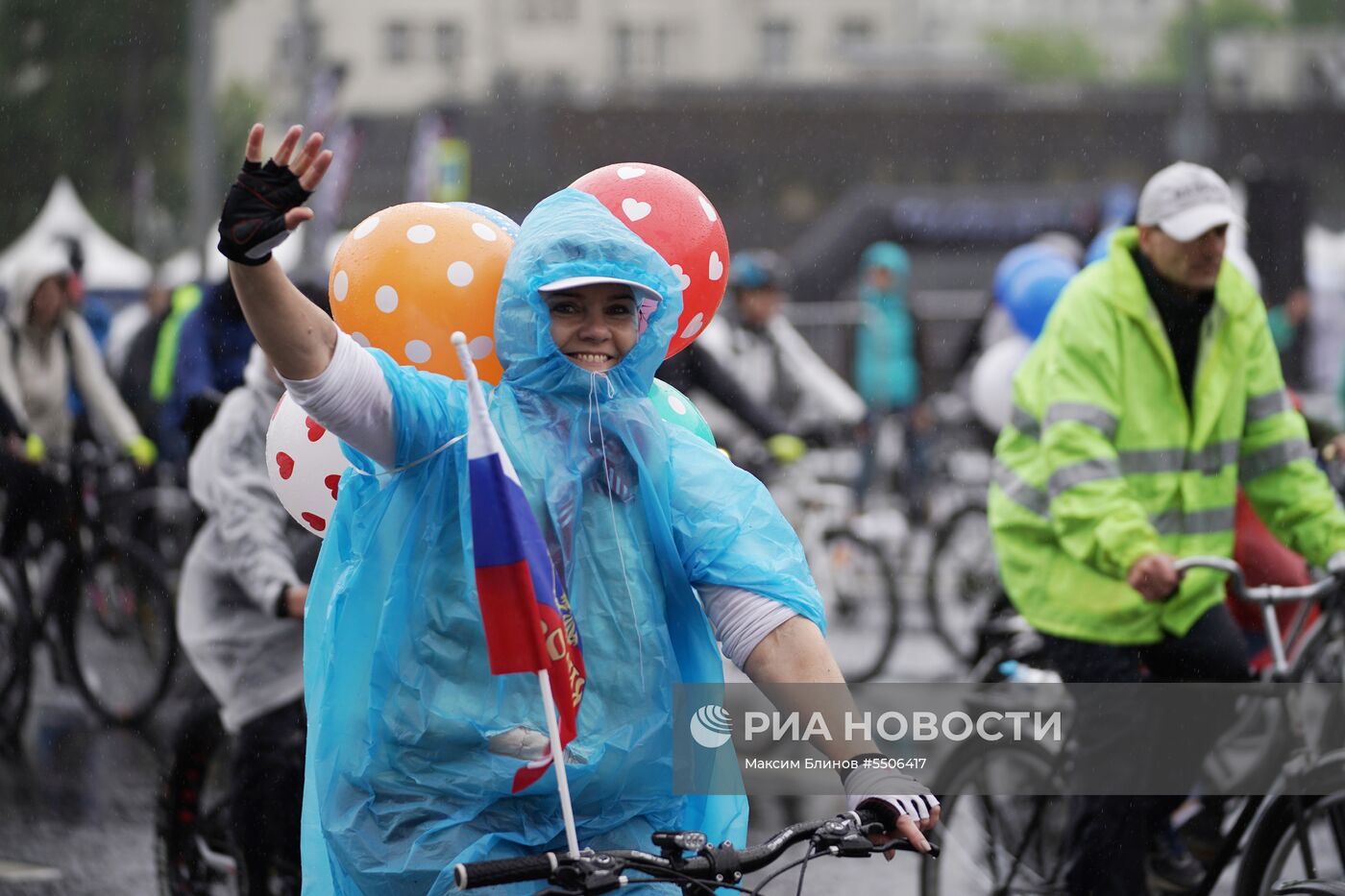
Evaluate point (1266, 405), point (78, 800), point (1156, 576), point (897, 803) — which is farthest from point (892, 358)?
point (897, 803)

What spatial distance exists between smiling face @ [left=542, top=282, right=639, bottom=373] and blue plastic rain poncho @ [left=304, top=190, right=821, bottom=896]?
0.03m

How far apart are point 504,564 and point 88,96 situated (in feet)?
56.0

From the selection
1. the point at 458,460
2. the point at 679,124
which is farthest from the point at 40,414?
the point at 679,124

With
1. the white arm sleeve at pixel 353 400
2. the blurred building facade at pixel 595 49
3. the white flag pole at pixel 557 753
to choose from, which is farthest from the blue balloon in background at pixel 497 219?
the blurred building facade at pixel 595 49

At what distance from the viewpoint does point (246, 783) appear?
4863 mm

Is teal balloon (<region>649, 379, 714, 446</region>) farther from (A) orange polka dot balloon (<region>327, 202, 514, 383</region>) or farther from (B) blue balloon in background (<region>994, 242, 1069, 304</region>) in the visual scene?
(B) blue balloon in background (<region>994, 242, 1069, 304</region>)

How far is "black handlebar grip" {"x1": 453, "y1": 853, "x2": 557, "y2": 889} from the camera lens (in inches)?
96.7

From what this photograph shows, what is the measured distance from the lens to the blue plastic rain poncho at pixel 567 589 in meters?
2.84

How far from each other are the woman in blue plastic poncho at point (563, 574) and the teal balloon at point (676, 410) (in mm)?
258

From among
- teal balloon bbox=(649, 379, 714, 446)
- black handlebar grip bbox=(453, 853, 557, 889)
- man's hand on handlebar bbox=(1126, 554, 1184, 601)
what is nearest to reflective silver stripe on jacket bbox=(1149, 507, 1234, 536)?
man's hand on handlebar bbox=(1126, 554, 1184, 601)

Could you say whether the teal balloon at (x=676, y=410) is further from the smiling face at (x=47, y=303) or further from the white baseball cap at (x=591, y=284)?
the smiling face at (x=47, y=303)

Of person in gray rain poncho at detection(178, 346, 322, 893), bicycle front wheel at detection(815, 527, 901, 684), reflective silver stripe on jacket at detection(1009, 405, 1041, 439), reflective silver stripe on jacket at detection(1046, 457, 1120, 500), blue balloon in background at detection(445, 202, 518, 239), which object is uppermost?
blue balloon in background at detection(445, 202, 518, 239)

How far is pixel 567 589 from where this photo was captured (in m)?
2.88

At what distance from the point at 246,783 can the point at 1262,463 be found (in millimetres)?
2750
